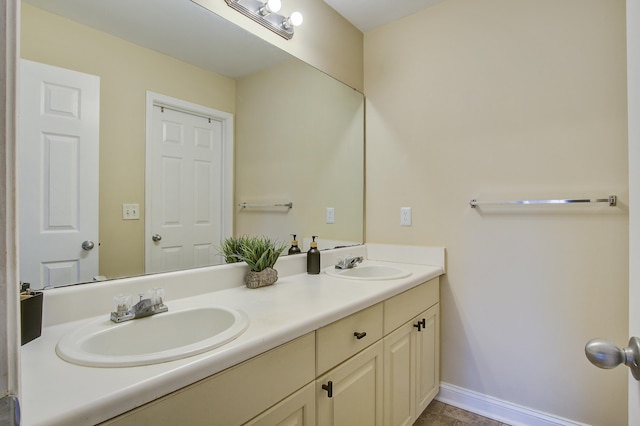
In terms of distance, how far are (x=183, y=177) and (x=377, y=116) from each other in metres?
1.38

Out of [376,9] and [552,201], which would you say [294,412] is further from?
[376,9]

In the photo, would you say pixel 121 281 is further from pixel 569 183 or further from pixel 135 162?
pixel 569 183

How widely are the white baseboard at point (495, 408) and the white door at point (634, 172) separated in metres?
1.20

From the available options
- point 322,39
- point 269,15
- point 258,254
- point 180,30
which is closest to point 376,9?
point 322,39

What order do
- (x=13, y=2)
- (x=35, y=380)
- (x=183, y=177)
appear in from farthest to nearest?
(x=183, y=177), (x=35, y=380), (x=13, y=2)

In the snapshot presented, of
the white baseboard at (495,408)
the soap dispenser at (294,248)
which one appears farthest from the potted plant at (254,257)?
the white baseboard at (495,408)

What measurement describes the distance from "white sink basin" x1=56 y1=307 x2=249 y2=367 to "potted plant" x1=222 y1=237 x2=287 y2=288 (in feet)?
1.08

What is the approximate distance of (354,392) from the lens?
1.15 meters

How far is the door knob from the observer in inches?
21.8

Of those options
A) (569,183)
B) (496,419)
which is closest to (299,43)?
(569,183)

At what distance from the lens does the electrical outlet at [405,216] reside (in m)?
2.01

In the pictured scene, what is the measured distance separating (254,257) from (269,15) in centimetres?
118

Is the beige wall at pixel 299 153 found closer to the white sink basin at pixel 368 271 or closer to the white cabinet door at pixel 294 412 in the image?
the white sink basin at pixel 368 271

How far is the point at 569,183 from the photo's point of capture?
1521 mm
